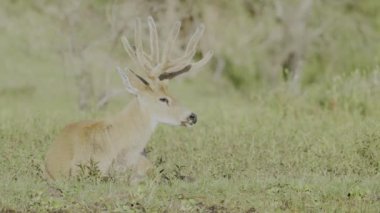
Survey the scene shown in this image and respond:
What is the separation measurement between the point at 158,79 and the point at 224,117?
378cm

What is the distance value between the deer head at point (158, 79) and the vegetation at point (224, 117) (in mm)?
466

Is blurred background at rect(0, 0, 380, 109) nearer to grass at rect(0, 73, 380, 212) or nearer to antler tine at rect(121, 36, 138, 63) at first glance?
grass at rect(0, 73, 380, 212)

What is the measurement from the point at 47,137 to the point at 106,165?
260cm

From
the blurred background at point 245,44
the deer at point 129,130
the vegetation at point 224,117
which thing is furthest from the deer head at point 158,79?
the blurred background at point 245,44

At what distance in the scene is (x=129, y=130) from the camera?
26.2 ft

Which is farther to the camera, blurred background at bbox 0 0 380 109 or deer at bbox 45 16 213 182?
blurred background at bbox 0 0 380 109

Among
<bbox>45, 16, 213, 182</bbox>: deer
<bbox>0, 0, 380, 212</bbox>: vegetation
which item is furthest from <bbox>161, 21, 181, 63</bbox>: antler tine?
<bbox>0, 0, 380, 212</bbox>: vegetation

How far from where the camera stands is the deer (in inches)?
309

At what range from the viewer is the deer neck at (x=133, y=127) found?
7988 millimetres

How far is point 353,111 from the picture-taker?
41.7 ft

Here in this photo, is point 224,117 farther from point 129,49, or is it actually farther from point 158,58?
point 129,49

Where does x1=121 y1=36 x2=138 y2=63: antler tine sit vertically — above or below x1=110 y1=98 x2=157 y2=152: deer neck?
above

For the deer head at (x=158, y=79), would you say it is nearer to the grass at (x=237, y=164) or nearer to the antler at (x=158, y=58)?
the antler at (x=158, y=58)

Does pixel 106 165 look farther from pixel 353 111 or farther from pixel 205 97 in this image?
pixel 205 97
